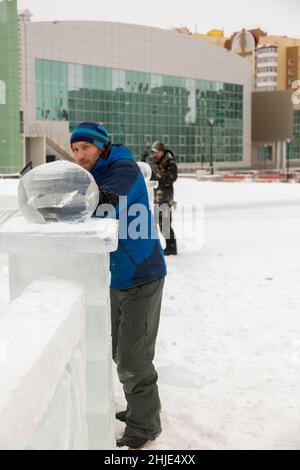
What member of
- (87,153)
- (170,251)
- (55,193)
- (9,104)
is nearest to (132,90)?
(9,104)

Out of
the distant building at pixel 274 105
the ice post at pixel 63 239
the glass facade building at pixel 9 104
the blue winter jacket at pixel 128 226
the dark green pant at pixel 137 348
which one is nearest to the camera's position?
the ice post at pixel 63 239

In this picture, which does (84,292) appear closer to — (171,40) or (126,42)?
(126,42)

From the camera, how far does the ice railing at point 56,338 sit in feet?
4.77

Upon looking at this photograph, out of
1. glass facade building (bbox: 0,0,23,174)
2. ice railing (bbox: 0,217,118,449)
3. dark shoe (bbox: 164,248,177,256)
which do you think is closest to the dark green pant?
ice railing (bbox: 0,217,118,449)

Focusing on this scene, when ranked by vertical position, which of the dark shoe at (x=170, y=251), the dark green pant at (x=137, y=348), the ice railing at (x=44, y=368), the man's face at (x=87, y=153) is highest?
the man's face at (x=87, y=153)

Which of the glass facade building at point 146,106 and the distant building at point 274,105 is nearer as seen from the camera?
the glass facade building at point 146,106

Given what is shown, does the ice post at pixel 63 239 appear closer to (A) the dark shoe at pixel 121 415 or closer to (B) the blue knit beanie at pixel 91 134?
(B) the blue knit beanie at pixel 91 134

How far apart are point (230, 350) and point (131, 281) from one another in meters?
2.38

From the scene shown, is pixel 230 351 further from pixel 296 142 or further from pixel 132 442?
pixel 296 142

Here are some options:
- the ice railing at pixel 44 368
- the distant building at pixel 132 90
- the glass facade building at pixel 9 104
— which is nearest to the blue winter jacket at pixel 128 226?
the ice railing at pixel 44 368

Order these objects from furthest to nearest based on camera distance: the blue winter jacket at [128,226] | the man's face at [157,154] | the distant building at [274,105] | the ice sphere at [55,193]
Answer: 1. the distant building at [274,105]
2. the man's face at [157,154]
3. the blue winter jacket at [128,226]
4. the ice sphere at [55,193]

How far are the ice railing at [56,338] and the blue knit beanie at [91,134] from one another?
A: 67 cm
